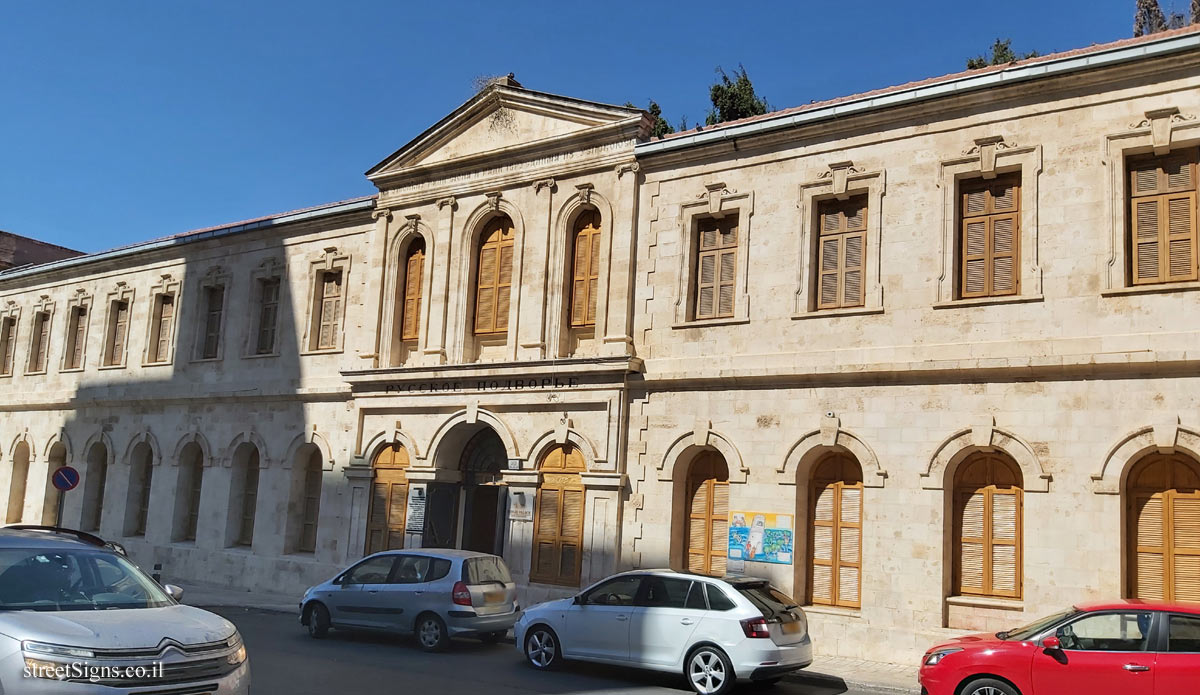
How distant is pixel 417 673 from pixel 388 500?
931 centimetres

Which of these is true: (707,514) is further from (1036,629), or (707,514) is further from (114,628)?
(114,628)

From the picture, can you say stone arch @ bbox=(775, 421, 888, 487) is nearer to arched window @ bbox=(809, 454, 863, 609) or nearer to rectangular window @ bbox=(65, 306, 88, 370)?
arched window @ bbox=(809, 454, 863, 609)

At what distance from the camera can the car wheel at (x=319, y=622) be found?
16078 millimetres

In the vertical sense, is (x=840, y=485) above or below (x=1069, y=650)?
above

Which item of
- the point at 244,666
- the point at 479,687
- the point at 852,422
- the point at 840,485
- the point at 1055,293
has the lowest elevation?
the point at 479,687

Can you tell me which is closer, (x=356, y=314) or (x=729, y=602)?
(x=729, y=602)

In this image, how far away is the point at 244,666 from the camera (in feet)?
25.9

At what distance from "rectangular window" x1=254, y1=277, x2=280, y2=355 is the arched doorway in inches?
265

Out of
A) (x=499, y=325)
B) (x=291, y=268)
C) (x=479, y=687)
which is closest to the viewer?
(x=479, y=687)

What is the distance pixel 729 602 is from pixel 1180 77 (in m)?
9.69

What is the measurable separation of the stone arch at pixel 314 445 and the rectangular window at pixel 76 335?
10.6 metres

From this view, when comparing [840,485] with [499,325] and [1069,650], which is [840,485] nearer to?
[1069,650]

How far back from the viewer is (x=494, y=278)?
21500 millimetres

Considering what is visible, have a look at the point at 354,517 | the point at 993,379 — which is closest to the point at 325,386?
the point at 354,517
